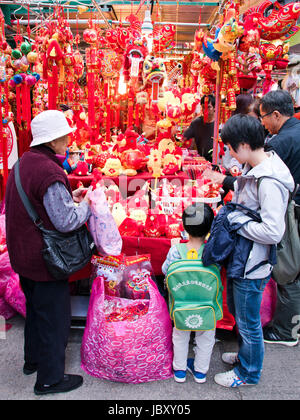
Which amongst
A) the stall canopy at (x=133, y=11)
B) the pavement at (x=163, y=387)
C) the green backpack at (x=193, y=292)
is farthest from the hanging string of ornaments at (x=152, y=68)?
the pavement at (x=163, y=387)

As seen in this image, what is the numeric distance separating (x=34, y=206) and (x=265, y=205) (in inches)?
44.1

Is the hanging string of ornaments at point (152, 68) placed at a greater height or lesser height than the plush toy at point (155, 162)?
greater

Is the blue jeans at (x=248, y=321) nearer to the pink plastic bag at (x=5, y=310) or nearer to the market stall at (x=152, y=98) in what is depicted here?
the market stall at (x=152, y=98)

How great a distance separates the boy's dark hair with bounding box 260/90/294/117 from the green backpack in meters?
1.17

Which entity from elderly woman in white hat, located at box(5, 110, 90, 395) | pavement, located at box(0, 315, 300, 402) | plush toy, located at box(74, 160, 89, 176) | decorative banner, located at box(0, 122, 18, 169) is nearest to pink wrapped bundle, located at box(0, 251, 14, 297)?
pavement, located at box(0, 315, 300, 402)

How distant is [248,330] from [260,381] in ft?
1.39

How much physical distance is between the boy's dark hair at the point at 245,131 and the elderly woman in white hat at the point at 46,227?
32.1 inches

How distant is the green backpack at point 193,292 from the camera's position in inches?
69.6

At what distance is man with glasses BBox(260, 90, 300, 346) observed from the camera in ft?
7.31

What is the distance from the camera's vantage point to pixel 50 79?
11.0 feet

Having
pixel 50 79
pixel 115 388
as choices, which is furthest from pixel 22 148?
pixel 115 388

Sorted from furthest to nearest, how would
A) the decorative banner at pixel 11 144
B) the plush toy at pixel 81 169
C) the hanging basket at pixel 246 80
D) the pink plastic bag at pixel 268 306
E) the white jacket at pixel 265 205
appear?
the decorative banner at pixel 11 144
the plush toy at pixel 81 169
the hanging basket at pixel 246 80
the pink plastic bag at pixel 268 306
the white jacket at pixel 265 205

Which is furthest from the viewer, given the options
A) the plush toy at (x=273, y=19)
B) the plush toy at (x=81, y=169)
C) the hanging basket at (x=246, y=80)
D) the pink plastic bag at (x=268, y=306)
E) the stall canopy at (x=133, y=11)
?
the stall canopy at (x=133, y=11)

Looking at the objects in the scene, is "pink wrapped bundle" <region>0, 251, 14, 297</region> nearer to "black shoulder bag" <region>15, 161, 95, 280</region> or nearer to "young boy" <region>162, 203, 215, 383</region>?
"black shoulder bag" <region>15, 161, 95, 280</region>
